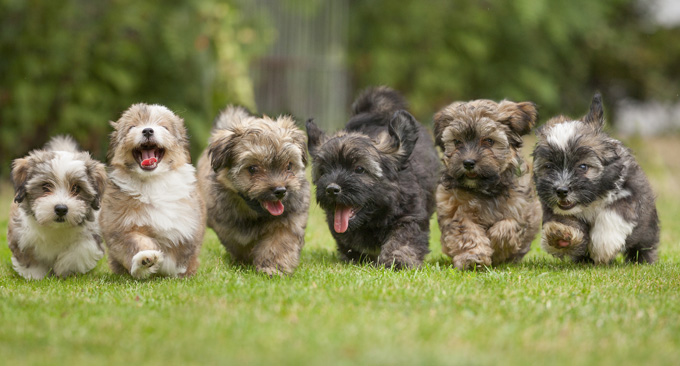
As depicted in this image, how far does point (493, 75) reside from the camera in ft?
61.1

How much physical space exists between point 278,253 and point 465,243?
5.48 feet

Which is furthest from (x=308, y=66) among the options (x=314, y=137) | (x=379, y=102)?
(x=314, y=137)

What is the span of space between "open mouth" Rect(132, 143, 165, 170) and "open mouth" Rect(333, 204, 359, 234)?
160cm

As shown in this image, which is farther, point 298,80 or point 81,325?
point 298,80

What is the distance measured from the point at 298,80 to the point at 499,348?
14.1 metres

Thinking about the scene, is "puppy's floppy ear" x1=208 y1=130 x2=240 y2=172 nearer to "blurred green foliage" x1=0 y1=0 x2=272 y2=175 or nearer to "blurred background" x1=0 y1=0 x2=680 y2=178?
A: "blurred background" x1=0 y1=0 x2=680 y2=178

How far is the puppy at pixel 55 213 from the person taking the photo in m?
6.23

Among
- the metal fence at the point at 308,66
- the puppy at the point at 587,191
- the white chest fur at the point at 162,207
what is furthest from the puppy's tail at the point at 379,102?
the metal fence at the point at 308,66

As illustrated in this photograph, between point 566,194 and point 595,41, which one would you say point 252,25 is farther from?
point 566,194

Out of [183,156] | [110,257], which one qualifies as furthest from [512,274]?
[110,257]

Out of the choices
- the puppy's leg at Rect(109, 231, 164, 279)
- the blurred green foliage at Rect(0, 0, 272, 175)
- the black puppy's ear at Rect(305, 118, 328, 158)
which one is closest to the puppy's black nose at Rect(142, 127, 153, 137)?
the puppy's leg at Rect(109, 231, 164, 279)

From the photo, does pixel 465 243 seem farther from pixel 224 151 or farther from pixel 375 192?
pixel 224 151

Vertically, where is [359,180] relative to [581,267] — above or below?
above

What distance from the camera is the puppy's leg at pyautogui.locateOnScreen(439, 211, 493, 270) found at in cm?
666
